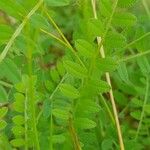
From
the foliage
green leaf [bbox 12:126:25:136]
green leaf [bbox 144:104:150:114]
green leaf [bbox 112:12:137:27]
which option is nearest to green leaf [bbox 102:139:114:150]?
the foliage

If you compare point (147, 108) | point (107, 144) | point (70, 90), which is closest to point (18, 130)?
point (70, 90)

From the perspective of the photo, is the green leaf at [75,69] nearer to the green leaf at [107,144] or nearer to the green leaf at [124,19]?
the green leaf at [124,19]

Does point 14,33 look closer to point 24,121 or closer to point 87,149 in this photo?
point 24,121

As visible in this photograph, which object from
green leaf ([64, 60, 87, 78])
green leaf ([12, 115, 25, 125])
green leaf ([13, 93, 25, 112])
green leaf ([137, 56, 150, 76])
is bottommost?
green leaf ([12, 115, 25, 125])

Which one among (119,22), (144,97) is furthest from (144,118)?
(119,22)

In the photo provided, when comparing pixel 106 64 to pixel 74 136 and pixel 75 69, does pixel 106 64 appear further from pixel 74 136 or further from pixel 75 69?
pixel 74 136

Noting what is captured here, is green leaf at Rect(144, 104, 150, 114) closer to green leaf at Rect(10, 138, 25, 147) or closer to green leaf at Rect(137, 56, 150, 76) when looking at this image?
green leaf at Rect(137, 56, 150, 76)
